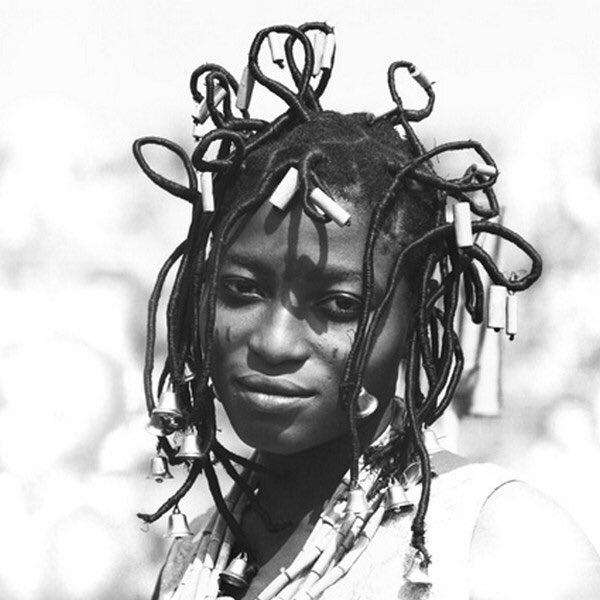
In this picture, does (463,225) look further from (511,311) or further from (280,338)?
(280,338)

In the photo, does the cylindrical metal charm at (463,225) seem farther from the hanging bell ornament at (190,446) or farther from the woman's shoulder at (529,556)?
the hanging bell ornament at (190,446)

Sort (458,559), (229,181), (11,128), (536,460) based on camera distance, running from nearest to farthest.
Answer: (458,559), (229,181), (536,460), (11,128)

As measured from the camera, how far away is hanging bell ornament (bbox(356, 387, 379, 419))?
1.95 metres

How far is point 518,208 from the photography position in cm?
263

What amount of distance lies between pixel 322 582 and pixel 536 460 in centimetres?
75

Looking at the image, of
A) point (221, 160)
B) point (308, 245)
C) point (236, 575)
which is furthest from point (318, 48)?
point (236, 575)

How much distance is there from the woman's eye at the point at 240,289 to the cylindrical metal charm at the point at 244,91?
0.99 feet

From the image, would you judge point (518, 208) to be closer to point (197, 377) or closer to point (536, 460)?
point (536, 460)

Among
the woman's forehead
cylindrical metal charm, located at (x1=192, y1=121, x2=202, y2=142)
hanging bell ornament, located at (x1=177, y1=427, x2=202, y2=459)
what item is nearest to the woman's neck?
hanging bell ornament, located at (x1=177, y1=427, x2=202, y2=459)

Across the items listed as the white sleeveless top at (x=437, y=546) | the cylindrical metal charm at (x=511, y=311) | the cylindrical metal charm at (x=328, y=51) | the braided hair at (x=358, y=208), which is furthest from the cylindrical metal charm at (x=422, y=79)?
the white sleeveless top at (x=437, y=546)

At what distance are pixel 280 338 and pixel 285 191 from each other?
18 centimetres

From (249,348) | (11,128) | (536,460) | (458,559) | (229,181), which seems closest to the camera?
(458,559)

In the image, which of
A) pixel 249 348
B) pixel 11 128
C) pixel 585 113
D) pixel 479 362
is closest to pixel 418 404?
pixel 249 348

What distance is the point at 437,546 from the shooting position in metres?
1.85
